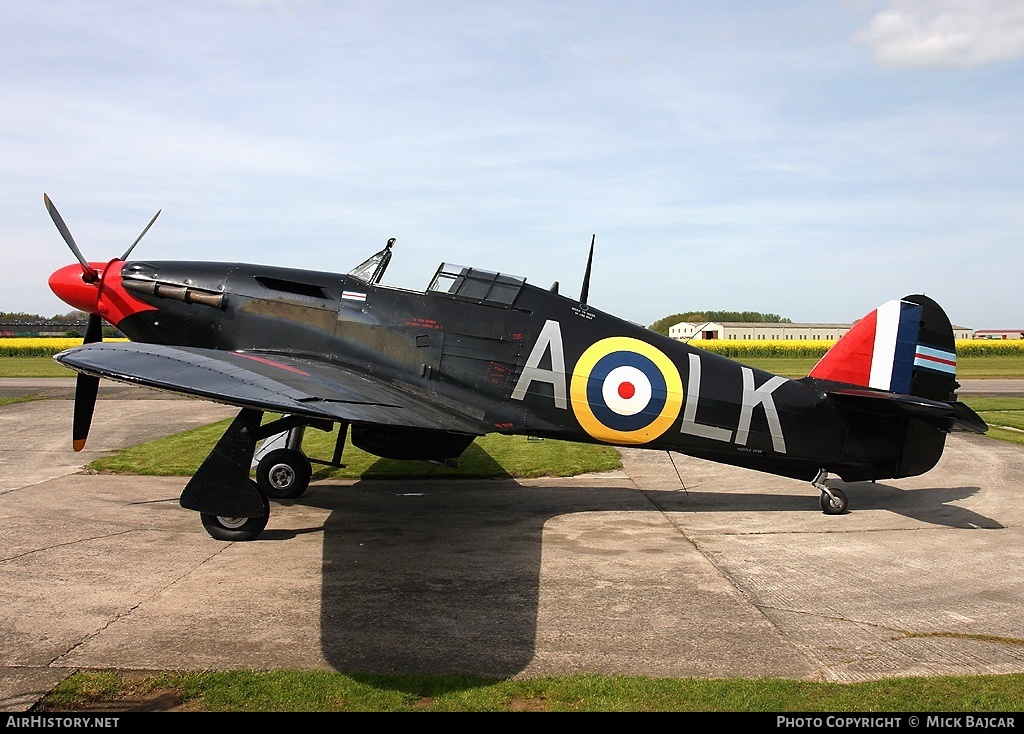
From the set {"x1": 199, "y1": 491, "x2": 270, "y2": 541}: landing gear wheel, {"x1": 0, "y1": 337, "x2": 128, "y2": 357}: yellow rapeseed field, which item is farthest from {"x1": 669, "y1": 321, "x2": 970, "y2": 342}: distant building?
{"x1": 199, "y1": 491, "x2": 270, "y2": 541}: landing gear wheel

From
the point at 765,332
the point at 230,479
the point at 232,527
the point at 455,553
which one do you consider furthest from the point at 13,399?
the point at 765,332

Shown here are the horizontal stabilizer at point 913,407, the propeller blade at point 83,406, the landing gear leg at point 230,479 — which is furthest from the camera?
the propeller blade at point 83,406

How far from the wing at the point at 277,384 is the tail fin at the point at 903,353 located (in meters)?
4.99

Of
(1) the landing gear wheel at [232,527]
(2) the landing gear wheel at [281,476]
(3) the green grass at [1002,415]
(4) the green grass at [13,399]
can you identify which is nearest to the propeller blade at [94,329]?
(2) the landing gear wheel at [281,476]

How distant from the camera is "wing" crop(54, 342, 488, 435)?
6039mm

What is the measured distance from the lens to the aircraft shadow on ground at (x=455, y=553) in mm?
5250

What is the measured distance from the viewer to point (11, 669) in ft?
15.5

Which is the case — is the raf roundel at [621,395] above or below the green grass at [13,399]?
above

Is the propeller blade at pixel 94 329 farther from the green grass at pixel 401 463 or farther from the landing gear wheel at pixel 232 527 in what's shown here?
the landing gear wheel at pixel 232 527

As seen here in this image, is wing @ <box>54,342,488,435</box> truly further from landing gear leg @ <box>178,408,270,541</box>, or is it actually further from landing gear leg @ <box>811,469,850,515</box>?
landing gear leg @ <box>811,469,850,515</box>

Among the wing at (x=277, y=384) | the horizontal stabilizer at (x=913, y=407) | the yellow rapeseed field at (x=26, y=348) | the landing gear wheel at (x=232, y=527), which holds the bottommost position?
the yellow rapeseed field at (x=26, y=348)

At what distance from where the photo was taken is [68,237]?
9.30 m

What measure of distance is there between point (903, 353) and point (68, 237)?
10557 millimetres

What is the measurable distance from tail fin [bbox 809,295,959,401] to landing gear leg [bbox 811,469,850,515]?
4.25 ft
